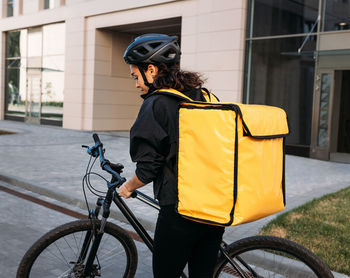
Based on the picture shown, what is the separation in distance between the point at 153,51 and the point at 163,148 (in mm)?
502

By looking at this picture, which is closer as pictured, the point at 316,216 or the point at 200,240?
the point at 200,240

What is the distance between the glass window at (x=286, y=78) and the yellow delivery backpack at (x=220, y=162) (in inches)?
437

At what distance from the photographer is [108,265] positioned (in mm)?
2850

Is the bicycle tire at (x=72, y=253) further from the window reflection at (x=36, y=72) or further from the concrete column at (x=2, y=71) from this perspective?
the concrete column at (x=2, y=71)

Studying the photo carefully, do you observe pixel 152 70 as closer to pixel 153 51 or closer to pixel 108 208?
pixel 153 51

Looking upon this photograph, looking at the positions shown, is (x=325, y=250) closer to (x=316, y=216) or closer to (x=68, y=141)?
(x=316, y=216)

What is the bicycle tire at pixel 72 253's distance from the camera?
2.56m

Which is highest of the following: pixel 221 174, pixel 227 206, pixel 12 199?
pixel 221 174

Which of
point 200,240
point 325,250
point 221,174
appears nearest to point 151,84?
point 221,174

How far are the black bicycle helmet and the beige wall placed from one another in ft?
39.3

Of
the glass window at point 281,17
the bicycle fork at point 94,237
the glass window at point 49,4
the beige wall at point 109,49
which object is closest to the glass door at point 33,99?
the beige wall at point 109,49

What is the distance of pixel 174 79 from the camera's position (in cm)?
227

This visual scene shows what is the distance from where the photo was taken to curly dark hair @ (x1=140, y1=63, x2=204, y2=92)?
2.27m

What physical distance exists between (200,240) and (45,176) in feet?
19.8
